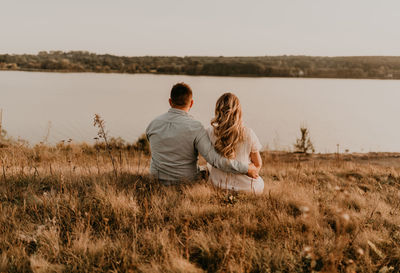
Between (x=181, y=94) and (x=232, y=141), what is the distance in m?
0.84

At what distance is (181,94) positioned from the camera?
12.4 ft

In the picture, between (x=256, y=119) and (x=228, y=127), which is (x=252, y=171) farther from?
(x=256, y=119)

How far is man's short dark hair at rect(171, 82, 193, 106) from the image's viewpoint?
3.78 metres

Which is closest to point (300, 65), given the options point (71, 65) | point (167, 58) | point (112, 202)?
point (167, 58)

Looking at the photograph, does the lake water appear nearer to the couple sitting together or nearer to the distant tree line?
the couple sitting together

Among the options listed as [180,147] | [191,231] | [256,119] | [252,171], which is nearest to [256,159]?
[252,171]

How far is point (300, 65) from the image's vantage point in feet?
210

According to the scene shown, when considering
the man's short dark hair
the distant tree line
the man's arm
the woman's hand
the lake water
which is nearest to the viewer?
the man's arm

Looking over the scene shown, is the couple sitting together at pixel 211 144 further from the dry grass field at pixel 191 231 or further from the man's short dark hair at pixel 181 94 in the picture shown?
the dry grass field at pixel 191 231

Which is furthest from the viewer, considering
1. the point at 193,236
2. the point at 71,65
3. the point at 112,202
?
the point at 71,65

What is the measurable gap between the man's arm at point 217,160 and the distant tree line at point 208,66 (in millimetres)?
54913

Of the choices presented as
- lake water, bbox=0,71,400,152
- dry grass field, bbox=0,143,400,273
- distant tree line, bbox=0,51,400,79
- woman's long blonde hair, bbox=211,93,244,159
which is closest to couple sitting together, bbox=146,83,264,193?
woman's long blonde hair, bbox=211,93,244,159

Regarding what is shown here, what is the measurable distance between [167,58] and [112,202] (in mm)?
67615

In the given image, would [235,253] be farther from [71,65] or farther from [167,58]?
[167,58]
